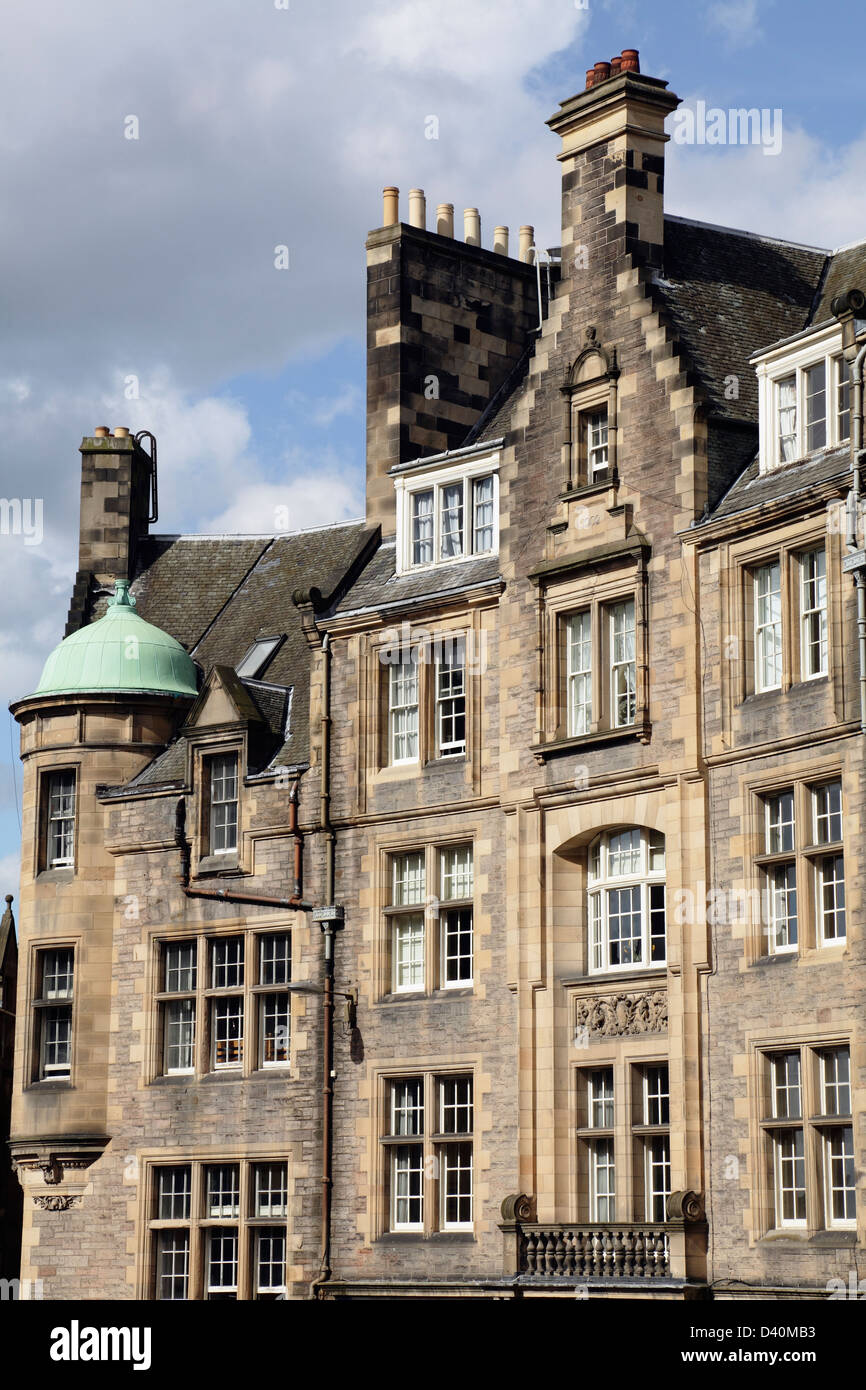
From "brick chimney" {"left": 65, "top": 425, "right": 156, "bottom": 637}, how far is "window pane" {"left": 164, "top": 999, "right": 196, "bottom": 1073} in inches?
414

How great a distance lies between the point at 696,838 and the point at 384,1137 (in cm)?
800

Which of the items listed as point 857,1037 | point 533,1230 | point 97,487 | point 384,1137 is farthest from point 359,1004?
point 97,487

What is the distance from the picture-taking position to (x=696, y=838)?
3403 cm

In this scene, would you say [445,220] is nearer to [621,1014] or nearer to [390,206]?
[390,206]

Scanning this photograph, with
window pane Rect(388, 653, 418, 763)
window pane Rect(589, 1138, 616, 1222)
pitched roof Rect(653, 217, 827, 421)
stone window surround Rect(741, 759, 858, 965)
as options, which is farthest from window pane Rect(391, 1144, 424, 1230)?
pitched roof Rect(653, 217, 827, 421)

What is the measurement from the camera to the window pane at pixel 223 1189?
133ft

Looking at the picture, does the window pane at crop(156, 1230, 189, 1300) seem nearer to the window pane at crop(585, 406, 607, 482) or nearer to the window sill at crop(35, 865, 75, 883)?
the window sill at crop(35, 865, 75, 883)

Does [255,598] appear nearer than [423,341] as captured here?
No

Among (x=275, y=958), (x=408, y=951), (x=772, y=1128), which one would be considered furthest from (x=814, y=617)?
(x=275, y=958)

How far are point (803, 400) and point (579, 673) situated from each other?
18.2 feet

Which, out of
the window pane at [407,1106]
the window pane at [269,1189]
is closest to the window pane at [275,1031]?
the window pane at [269,1189]

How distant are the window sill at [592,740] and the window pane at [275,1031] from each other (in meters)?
7.06

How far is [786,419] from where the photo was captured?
34.9 meters

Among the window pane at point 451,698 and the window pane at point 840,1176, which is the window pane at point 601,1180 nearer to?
the window pane at point 840,1176
